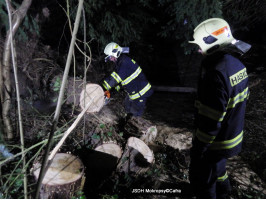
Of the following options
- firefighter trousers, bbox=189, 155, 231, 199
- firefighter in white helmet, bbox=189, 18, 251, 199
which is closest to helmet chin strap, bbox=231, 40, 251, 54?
firefighter in white helmet, bbox=189, 18, 251, 199

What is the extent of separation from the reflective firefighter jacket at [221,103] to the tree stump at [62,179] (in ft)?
5.38

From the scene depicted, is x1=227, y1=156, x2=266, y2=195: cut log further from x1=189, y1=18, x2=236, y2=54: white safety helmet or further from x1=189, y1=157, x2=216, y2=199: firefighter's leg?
x1=189, y1=18, x2=236, y2=54: white safety helmet

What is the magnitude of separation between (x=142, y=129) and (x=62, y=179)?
219cm

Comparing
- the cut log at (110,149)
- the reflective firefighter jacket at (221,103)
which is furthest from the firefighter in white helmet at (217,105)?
the cut log at (110,149)

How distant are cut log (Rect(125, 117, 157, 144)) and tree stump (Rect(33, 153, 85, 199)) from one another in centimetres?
182

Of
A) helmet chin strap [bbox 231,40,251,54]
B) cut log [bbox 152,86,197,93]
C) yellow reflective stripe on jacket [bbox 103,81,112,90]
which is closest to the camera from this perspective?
helmet chin strap [bbox 231,40,251,54]

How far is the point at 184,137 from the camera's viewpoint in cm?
445

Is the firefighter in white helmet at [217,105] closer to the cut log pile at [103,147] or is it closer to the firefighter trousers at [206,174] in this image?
the firefighter trousers at [206,174]

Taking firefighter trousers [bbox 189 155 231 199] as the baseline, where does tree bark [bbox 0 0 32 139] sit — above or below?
above

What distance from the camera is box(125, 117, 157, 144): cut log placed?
4.30 metres

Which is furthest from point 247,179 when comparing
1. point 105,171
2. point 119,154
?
point 105,171

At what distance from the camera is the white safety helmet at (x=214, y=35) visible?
2234 millimetres

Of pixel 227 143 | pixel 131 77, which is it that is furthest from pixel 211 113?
pixel 131 77

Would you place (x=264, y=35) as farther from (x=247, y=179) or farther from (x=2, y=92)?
(x=2, y=92)
